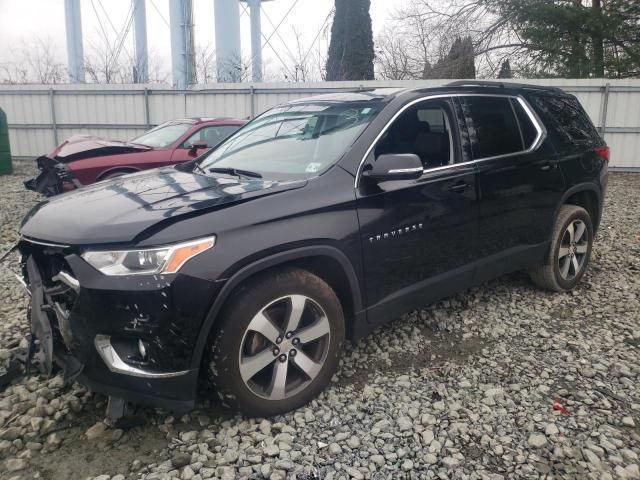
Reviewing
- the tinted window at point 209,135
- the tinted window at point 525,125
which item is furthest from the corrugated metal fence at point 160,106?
the tinted window at point 525,125

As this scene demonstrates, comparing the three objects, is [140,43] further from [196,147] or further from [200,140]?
[196,147]

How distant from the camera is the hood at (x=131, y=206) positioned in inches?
93.2

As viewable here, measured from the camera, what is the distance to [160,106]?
47.8 ft

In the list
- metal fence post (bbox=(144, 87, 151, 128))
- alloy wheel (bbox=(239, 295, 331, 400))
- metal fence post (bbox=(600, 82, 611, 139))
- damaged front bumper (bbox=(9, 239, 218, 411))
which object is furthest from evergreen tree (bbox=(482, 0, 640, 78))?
damaged front bumper (bbox=(9, 239, 218, 411))

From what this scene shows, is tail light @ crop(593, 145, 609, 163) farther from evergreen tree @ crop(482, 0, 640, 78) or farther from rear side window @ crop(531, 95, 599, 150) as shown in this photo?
evergreen tree @ crop(482, 0, 640, 78)

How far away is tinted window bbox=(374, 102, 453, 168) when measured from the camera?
10.8ft

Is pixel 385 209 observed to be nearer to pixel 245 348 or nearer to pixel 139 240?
pixel 245 348

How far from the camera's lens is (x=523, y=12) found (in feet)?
56.5

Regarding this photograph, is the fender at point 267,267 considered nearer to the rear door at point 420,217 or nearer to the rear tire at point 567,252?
the rear door at point 420,217

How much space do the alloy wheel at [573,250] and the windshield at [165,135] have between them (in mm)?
5757

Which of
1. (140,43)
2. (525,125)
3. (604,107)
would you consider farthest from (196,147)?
(140,43)

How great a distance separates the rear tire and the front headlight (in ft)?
10.6

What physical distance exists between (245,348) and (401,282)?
1085mm

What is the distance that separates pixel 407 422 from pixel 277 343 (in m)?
0.80
